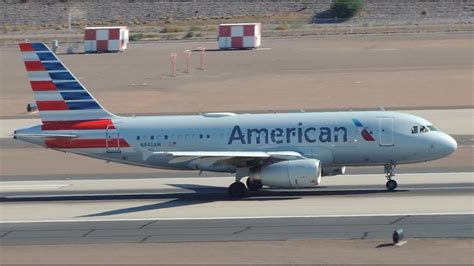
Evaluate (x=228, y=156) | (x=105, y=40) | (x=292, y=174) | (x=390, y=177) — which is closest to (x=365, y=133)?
(x=390, y=177)

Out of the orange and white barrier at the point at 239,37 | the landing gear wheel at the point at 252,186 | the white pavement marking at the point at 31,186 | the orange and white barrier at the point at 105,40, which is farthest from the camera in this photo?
the orange and white barrier at the point at 105,40

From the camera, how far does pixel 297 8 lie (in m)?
148

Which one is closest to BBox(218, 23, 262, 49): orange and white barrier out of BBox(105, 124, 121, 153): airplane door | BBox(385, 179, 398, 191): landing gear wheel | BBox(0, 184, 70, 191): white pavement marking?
BBox(0, 184, 70, 191): white pavement marking

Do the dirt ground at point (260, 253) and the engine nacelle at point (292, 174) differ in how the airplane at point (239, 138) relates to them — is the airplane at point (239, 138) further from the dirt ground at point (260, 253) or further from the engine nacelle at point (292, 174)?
the dirt ground at point (260, 253)

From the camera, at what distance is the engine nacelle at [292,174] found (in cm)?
4041

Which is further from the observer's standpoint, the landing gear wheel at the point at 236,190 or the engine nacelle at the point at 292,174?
the landing gear wheel at the point at 236,190

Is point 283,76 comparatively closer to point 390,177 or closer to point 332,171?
point 332,171

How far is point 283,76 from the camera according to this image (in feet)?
276

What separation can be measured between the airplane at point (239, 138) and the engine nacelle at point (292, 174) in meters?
0.03

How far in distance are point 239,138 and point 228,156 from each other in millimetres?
1874

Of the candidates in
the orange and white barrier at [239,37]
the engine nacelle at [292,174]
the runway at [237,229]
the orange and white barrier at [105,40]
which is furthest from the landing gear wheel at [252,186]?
the orange and white barrier at [105,40]

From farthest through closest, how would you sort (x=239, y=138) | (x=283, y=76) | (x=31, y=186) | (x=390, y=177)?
(x=283, y=76)
(x=31, y=186)
(x=239, y=138)
(x=390, y=177)

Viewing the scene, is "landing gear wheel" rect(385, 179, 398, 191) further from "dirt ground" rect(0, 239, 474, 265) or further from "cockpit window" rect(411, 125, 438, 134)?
"dirt ground" rect(0, 239, 474, 265)

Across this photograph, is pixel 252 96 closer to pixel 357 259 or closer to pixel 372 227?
pixel 372 227
